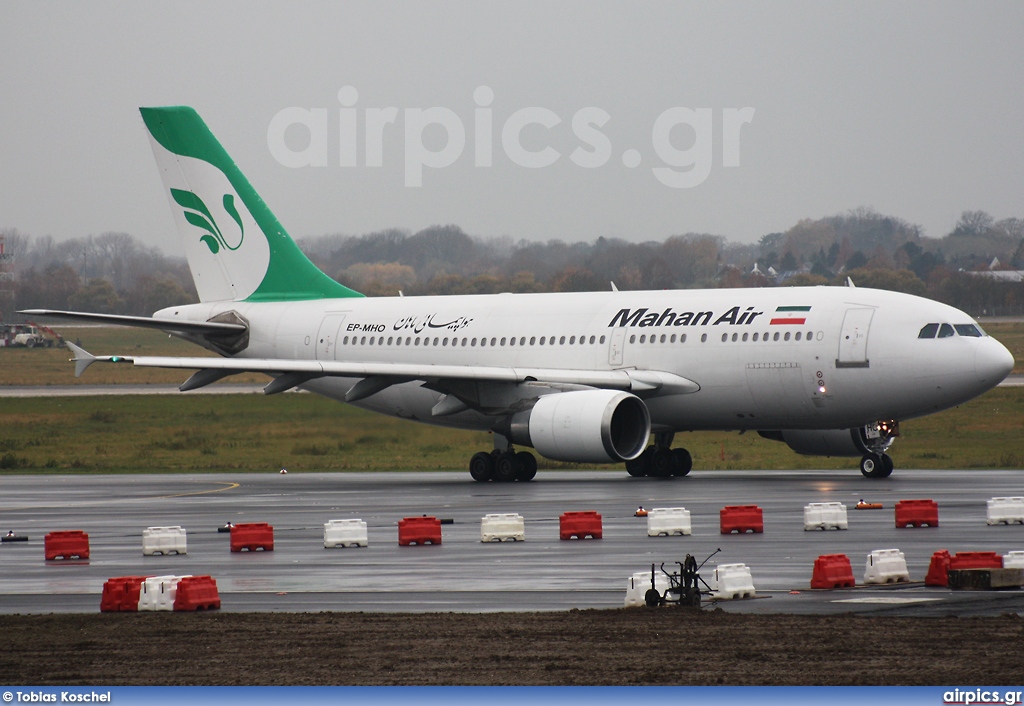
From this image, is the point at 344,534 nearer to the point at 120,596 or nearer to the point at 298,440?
the point at 120,596

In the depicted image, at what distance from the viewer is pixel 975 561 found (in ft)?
54.5

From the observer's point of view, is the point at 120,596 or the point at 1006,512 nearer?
the point at 120,596

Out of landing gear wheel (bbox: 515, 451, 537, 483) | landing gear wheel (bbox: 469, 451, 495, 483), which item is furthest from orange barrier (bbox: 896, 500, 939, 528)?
landing gear wheel (bbox: 469, 451, 495, 483)

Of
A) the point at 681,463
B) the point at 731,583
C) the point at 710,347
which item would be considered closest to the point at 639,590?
the point at 731,583

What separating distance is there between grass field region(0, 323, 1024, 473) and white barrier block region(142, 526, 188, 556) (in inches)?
721

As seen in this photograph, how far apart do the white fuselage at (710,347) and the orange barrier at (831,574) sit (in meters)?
17.5

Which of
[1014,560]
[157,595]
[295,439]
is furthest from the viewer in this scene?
[295,439]

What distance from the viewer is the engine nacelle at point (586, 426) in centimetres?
3303

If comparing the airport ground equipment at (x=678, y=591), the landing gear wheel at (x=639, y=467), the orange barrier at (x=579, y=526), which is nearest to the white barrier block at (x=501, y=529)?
the orange barrier at (x=579, y=526)

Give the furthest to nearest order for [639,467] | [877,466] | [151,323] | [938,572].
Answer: [151,323] < [639,467] < [877,466] < [938,572]

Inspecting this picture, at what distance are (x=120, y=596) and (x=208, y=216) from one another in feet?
97.0

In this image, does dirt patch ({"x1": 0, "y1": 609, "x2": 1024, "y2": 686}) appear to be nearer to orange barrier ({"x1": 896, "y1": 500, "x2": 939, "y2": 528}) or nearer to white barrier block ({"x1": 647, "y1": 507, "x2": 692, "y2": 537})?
white barrier block ({"x1": 647, "y1": 507, "x2": 692, "y2": 537})

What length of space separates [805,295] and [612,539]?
14192 millimetres

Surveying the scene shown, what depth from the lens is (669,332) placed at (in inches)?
1425
